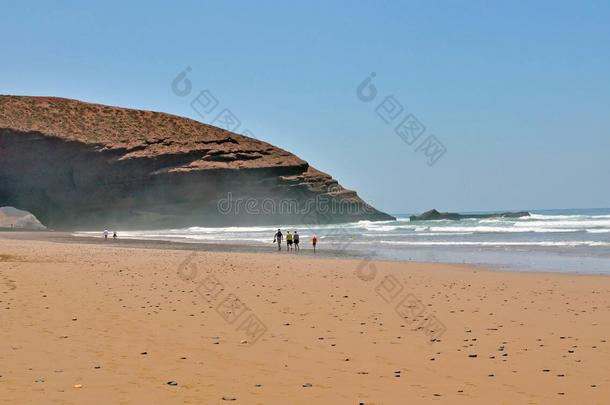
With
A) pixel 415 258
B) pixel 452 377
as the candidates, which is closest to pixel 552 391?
pixel 452 377

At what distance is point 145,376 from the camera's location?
253 inches

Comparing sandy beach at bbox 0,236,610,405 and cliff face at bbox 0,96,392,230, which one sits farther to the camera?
cliff face at bbox 0,96,392,230
